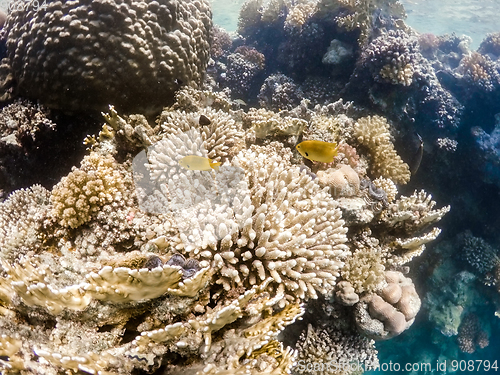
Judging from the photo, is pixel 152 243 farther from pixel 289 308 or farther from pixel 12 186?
pixel 12 186

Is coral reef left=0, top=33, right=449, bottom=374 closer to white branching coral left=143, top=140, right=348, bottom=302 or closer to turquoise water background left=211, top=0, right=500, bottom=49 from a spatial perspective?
white branching coral left=143, top=140, right=348, bottom=302

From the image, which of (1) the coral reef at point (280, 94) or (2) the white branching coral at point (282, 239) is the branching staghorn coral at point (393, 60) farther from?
(2) the white branching coral at point (282, 239)

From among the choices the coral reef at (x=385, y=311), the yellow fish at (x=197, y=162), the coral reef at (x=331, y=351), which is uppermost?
the yellow fish at (x=197, y=162)

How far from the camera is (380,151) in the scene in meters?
5.38

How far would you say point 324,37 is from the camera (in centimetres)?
867

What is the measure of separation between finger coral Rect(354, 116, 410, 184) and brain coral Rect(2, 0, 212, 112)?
346cm

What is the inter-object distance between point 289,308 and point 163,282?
126cm

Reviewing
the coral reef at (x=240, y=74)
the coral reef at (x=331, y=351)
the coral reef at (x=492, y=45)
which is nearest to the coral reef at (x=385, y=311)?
the coral reef at (x=331, y=351)

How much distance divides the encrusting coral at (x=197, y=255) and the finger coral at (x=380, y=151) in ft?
1.17

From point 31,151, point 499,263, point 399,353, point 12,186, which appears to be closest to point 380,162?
point 31,151

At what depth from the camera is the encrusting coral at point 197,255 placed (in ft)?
7.11

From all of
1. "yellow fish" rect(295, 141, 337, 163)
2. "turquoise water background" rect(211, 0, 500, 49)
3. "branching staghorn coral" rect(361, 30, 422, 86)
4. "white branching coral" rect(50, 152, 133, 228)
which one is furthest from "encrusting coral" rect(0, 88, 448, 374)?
"turquoise water background" rect(211, 0, 500, 49)

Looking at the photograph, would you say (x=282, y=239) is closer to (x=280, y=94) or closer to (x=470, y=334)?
(x=280, y=94)

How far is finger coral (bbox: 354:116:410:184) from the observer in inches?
212
